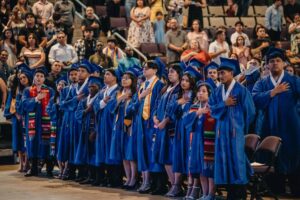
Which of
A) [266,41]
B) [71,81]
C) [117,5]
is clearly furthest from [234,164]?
[117,5]

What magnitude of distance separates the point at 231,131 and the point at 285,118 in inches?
53.3

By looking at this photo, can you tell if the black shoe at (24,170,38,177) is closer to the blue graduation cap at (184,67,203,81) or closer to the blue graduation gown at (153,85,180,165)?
the blue graduation gown at (153,85,180,165)

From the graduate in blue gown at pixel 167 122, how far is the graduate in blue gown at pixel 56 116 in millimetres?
2521

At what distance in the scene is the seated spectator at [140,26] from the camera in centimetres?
1841

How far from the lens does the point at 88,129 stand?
44.7ft

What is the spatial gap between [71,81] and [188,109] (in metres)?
3.04

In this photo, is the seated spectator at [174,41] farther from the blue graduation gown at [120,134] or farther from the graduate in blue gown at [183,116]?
the graduate in blue gown at [183,116]

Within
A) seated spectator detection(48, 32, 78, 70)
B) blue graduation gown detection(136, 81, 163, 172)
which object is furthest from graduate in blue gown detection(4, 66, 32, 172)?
blue graduation gown detection(136, 81, 163, 172)

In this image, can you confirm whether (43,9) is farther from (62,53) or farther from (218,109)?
(218,109)

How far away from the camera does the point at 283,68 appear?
39.0ft

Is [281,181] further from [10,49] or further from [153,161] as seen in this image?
[10,49]

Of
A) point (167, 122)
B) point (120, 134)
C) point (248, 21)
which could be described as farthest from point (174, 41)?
point (167, 122)

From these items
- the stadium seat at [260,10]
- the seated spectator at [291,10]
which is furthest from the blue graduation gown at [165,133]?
the stadium seat at [260,10]

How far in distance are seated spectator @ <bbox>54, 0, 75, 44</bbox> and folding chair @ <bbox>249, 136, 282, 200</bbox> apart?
8.03 m
